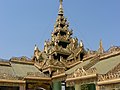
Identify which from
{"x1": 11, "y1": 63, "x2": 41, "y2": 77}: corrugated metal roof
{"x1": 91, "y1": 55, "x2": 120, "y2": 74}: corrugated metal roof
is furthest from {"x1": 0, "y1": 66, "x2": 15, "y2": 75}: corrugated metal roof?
{"x1": 91, "y1": 55, "x2": 120, "y2": 74}: corrugated metal roof

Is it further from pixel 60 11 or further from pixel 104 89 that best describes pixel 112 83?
pixel 60 11

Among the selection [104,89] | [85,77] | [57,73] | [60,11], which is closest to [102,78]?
[104,89]

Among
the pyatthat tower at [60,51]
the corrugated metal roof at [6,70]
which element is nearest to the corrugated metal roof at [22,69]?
the corrugated metal roof at [6,70]

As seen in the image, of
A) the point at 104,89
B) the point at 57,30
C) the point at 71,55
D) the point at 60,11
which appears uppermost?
the point at 60,11

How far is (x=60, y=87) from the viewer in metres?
25.6

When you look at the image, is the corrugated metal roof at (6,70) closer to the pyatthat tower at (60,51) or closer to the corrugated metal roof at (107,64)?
the pyatthat tower at (60,51)

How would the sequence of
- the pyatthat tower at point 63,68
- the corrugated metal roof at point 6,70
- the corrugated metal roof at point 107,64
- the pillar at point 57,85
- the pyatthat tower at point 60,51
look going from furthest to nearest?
1. the pyatthat tower at point 60,51
2. the pillar at point 57,85
3. the corrugated metal roof at point 6,70
4. the corrugated metal roof at point 107,64
5. the pyatthat tower at point 63,68

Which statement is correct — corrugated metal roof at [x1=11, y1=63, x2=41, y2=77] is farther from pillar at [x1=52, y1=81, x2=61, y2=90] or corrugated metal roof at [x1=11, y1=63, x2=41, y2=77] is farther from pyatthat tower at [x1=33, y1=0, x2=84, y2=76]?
pillar at [x1=52, y1=81, x2=61, y2=90]

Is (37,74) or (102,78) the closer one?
(102,78)

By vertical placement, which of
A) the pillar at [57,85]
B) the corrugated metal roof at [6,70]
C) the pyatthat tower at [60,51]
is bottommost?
the pillar at [57,85]

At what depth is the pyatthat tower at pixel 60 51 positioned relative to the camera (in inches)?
1086

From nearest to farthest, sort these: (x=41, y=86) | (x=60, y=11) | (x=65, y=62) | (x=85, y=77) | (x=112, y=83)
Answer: (x=112, y=83) → (x=85, y=77) → (x=41, y=86) → (x=65, y=62) → (x=60, y=11)

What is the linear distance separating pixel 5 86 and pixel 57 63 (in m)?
6.51

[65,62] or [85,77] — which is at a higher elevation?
[65,62]
